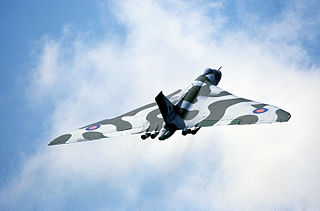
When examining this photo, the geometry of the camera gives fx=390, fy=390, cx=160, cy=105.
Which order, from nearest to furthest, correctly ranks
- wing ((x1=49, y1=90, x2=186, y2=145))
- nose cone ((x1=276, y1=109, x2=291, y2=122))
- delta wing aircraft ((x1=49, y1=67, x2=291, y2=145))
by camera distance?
nose cone ((x1=276, y1=109, x2=291, y2=122))
delta wing aircraft ((x1=49, y1=67, x2=291, y2=145))
wing ((x1=49, y1=90, x2=186, y2=145))

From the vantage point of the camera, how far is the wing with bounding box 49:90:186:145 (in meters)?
32.1

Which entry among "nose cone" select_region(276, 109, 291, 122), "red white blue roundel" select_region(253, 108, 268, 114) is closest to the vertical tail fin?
"red white blue roundel" select_region(253, 108, 268, 114)

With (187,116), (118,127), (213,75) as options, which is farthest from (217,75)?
(118,127)

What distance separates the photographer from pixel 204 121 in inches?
1200

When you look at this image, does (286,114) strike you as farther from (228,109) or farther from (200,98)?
(200,98)

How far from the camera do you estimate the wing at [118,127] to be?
32.1 meters

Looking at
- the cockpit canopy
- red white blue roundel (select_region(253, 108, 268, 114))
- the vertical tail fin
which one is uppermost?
the cockpit canopy

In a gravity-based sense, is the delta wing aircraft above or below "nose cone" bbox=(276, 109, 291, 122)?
above

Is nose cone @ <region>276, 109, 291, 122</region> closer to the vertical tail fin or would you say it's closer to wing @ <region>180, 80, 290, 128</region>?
wing @ <region>180, 80, 290, 128</region>

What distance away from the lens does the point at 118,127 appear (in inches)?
1304

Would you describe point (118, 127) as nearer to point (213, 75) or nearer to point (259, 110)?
point (259, 110)

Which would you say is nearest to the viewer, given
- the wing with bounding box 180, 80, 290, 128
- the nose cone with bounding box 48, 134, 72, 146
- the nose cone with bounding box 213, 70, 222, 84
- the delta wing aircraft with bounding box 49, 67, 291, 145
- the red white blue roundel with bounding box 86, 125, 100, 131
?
the wing with bounding box 180, 80, 290, 128

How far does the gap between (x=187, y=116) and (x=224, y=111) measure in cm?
298

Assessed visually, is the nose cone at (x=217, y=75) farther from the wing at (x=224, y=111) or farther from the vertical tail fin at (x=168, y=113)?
the vertical tail fin at (x=168, y=113)
